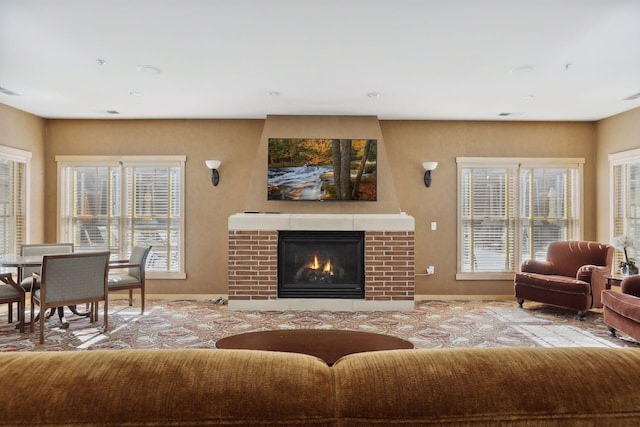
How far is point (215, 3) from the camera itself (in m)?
2.72

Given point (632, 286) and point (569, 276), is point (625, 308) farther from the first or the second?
point (569, 276)

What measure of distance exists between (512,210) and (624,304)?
2408 mm

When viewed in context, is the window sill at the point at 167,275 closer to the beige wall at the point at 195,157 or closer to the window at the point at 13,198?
the beige wall at the point at 195,157

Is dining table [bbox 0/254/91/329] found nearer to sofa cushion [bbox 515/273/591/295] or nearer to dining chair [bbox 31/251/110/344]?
dining chair [bbox 31/251/110/344]

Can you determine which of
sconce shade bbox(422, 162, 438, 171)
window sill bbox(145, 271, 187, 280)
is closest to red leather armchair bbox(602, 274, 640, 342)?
sconce shade bbox(422, 162, 438, 171)

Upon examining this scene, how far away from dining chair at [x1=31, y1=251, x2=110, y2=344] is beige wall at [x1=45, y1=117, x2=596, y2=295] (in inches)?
75.6

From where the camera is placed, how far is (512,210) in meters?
6.02

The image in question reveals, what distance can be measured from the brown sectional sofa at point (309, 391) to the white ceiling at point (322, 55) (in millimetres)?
2491

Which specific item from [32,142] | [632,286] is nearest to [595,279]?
[632,286]

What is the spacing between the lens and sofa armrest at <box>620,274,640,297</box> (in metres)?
4.01

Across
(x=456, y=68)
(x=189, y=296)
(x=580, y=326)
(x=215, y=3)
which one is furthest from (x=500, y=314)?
(x=215, y=3)

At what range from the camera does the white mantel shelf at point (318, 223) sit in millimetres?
5316

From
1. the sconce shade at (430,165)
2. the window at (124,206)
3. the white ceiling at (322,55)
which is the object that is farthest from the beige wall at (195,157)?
the sconce shade at (430,165)

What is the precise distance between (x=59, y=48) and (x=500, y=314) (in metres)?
5.34
